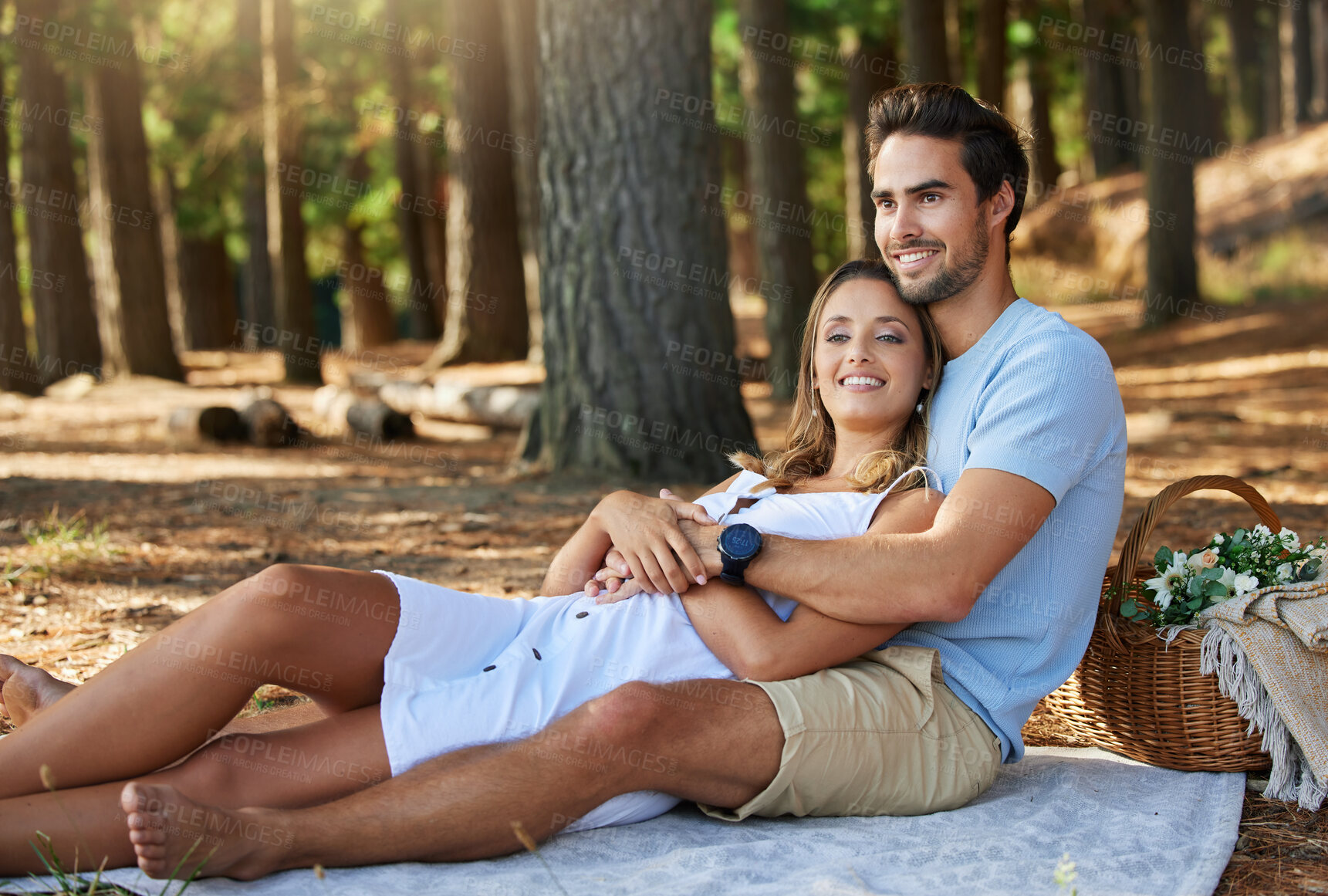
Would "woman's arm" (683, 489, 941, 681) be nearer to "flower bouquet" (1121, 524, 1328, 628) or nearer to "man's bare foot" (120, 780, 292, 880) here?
"flower bouquet" (1121, 524, 1328, 628)

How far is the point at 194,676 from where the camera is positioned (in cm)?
240

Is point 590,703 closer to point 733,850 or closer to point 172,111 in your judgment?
point 733,850

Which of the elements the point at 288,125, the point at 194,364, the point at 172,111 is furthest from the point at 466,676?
the point at 172,111

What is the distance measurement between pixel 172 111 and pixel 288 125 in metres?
4.74

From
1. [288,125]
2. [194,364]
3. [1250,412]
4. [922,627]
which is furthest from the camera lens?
[194,364]

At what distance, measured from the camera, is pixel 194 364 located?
52.1 ft

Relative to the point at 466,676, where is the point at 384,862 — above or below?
below

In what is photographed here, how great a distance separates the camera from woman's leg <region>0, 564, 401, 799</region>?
2.37m

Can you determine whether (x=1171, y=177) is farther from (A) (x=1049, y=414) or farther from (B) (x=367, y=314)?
(B) (x=367, y=314)

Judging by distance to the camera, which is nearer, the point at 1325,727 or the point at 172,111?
the point at 1325,727

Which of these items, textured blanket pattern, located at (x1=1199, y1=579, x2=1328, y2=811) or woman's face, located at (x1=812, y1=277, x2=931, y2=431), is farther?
woman's face, located at (x1=812, y1=277, x2=931, y2=431)

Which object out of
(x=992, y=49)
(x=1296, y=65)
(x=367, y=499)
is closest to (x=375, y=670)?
(x=367, y=499)

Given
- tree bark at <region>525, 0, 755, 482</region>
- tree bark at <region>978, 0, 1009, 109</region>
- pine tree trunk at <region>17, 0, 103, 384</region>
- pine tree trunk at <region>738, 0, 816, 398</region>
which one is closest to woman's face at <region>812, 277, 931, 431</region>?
tree bark at <region>525, 0, 755, 482</region>

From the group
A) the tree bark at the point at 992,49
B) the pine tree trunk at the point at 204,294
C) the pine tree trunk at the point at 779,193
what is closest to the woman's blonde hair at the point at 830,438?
the pine tree trunk at the point at 779,193
